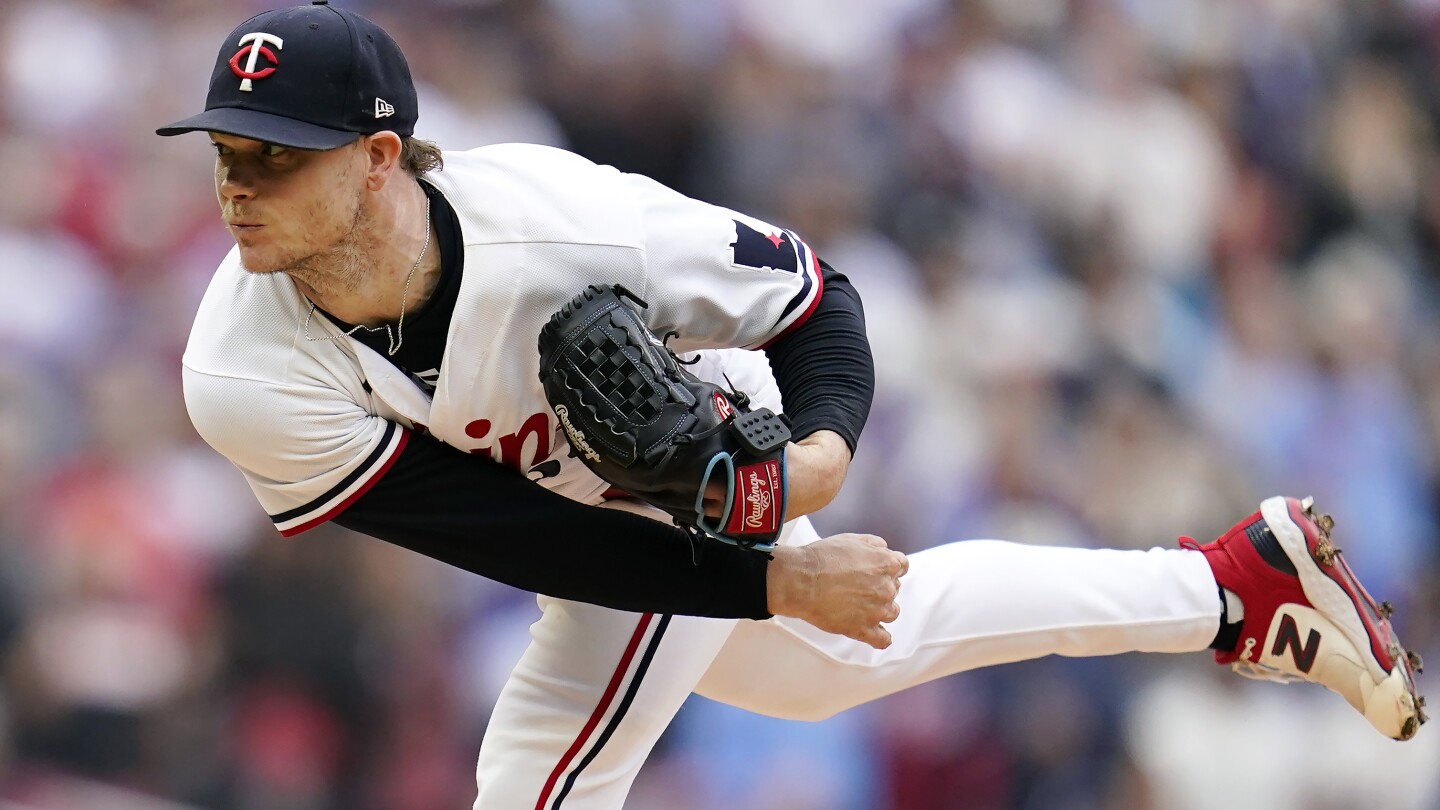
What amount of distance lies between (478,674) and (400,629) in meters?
0.26

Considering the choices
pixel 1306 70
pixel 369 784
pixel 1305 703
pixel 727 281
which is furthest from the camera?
pixel 1306 70

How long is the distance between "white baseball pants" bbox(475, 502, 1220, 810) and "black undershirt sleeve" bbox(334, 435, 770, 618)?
1.01 feet

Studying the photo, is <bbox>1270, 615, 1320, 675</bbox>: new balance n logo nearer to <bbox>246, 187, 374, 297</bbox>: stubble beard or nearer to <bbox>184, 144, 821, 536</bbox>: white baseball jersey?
<bbox>184, 144, 821, 536</bbox>: white baseball jersey

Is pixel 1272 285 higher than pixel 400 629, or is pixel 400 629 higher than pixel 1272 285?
pixel 1272 285

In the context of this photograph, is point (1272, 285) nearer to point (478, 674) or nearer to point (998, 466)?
point (998, 466)

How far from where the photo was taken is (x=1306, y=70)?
7.11m

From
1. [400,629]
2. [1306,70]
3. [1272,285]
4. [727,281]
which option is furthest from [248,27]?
[1306,70]

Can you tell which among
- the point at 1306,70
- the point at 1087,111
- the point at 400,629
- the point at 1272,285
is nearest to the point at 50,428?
the point at 400,629

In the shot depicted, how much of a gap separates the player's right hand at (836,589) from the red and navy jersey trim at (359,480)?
2.05ft

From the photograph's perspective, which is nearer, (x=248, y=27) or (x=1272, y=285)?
(x=248, y=27)

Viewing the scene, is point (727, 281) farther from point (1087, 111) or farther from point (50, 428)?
point (1087, 111)

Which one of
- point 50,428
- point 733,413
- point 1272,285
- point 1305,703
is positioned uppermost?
point 733,413

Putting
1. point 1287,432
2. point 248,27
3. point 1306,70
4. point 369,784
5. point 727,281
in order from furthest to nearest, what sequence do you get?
1. point 1306,70
2. point 1287,432
3. point 369,784
4. point 727,281
5. point 248,27

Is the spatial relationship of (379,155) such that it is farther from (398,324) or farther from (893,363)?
(893,363)
